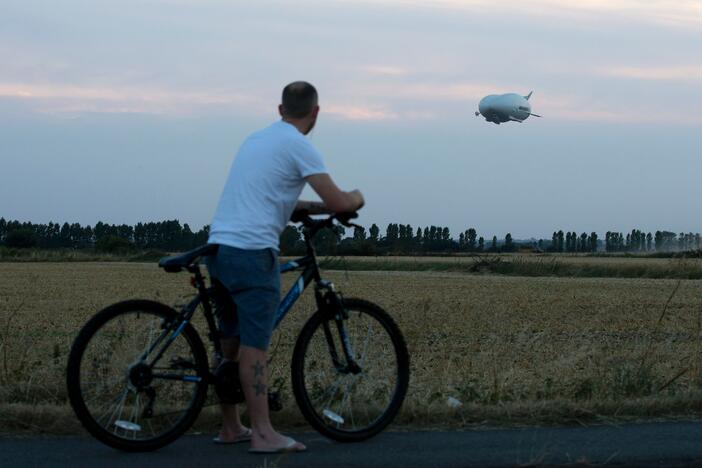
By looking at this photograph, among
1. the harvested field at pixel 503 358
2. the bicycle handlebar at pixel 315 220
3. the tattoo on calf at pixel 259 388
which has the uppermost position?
the bicycle handlebar at pixel 315 220

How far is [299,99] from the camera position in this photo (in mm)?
5441

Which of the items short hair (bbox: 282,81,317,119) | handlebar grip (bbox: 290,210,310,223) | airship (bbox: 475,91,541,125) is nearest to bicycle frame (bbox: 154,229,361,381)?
handlebar grip (bbox: 290,210,310,223)

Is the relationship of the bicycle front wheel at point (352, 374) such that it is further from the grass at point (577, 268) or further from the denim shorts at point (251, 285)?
the grass at point (577, 268)

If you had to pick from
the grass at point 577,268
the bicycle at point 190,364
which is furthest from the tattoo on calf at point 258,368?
the grass at point 577,268

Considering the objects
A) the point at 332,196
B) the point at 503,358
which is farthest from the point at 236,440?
the point at 503,358

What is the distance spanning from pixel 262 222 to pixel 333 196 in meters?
0.39

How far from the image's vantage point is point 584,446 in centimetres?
545

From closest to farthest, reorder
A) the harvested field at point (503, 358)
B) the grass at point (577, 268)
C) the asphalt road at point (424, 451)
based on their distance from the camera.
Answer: the asphalt road at point (424, 451)
the harvested field at point (503, 358)
the grass at point (577, 268)

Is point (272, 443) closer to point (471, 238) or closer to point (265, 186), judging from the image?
point (265, 186)

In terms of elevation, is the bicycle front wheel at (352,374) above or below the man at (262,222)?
below

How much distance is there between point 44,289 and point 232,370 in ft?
101

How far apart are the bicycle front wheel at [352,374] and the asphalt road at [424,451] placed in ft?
0.40

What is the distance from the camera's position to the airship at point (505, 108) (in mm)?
90044

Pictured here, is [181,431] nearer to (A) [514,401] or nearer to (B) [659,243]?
(A) [514,401]
